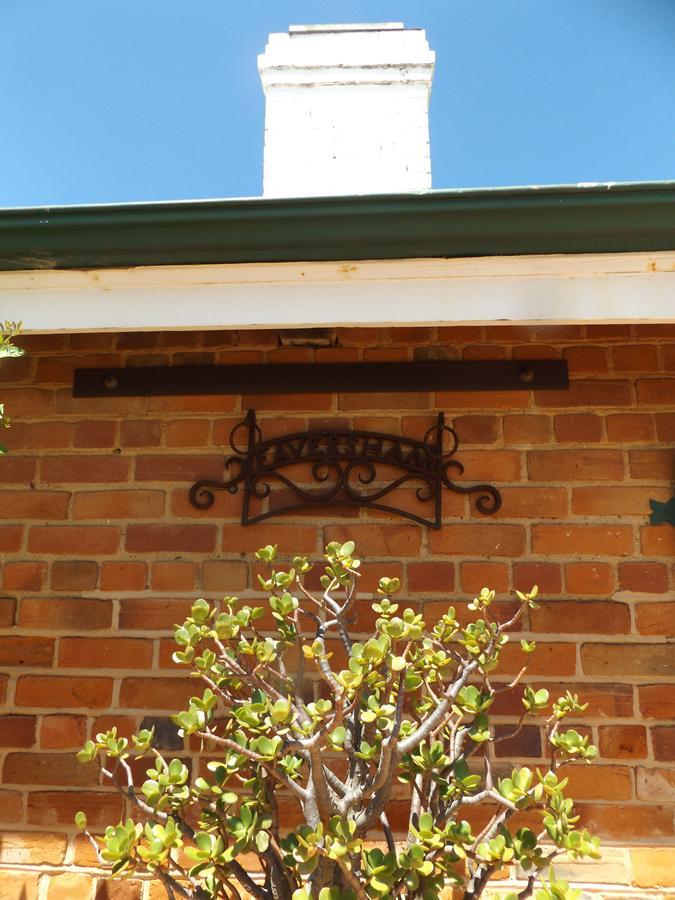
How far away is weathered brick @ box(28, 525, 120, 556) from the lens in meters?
1.99

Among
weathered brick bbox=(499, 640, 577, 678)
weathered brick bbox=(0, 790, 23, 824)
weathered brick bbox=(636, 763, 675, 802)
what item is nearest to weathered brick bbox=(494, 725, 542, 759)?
weathered brick bbox=(499, 640, 577, 678)

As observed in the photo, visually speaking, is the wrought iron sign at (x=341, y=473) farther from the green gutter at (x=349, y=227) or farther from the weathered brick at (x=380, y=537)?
the green gutter at (x=349, y=227)

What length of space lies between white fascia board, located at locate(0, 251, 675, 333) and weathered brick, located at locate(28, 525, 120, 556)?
587 millimetres

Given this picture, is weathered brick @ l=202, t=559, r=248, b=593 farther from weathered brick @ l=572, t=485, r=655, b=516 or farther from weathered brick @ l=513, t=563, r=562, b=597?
weathered brick @ l=572, t=485, r=655, b=516

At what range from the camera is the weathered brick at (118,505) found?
200 cm

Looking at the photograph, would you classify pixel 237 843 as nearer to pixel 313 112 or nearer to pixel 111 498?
pixel 111 498

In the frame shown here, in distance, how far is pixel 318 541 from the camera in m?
1.94

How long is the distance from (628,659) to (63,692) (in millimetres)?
1418

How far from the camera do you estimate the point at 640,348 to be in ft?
6.60

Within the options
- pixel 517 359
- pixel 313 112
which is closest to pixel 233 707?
pixel 517 359

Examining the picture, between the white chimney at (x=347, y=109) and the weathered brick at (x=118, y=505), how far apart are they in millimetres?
1762

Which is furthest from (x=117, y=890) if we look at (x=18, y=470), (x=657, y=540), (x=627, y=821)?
(x=657, y=540)

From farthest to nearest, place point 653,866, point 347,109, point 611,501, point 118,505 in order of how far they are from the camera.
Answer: point 347,109 → point 118,505 → point 611,501 → point 653,866

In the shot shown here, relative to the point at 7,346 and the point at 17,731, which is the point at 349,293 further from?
the point at 17,731
